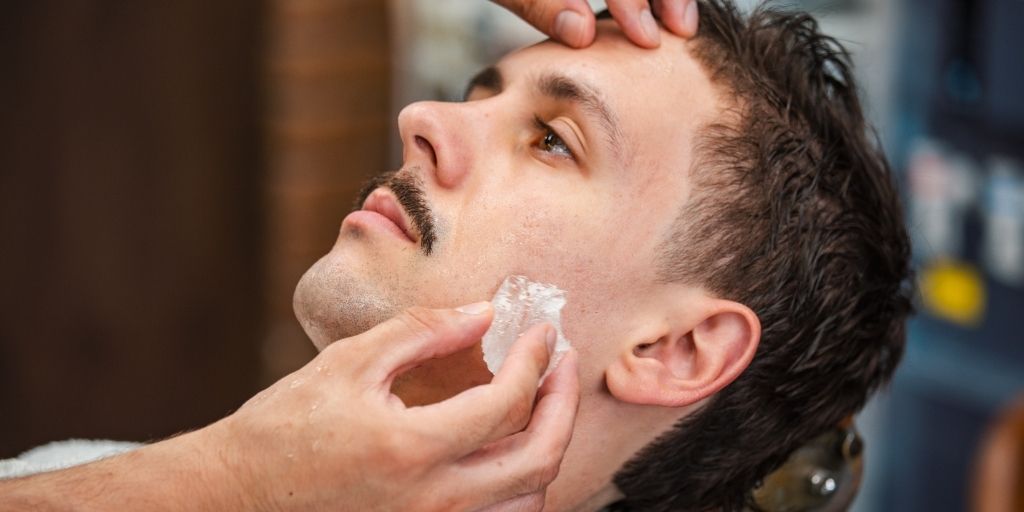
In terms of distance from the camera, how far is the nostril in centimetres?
147

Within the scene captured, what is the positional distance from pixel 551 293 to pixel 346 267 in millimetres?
269

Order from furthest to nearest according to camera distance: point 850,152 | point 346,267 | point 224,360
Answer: point 224,360, point 850,152, point 346,267

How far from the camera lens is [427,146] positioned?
4.86 ft

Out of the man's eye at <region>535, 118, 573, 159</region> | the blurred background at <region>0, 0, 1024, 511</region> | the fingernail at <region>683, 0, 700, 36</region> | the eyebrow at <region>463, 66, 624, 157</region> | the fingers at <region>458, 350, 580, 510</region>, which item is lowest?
the blurred background at <region>0, 0, 1024, 511</region>

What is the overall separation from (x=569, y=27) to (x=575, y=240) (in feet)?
1.08

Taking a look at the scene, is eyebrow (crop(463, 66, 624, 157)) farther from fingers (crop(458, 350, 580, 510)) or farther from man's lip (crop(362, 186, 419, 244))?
fingers (crop(458, 350, 580, 510))

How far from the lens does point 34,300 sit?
2.88 metres

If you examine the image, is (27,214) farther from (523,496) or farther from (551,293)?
(523,496)

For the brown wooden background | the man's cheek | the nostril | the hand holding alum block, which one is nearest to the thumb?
the nostril

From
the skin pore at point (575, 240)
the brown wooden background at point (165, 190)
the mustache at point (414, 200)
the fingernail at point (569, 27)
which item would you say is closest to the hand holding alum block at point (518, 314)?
the skin pore at point (575, 240)

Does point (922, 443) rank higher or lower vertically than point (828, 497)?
lower

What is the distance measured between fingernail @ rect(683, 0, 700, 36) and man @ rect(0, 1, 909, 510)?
23 millimetres

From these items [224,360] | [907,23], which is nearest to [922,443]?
[907,23]

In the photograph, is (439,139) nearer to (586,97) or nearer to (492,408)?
(586,97)
